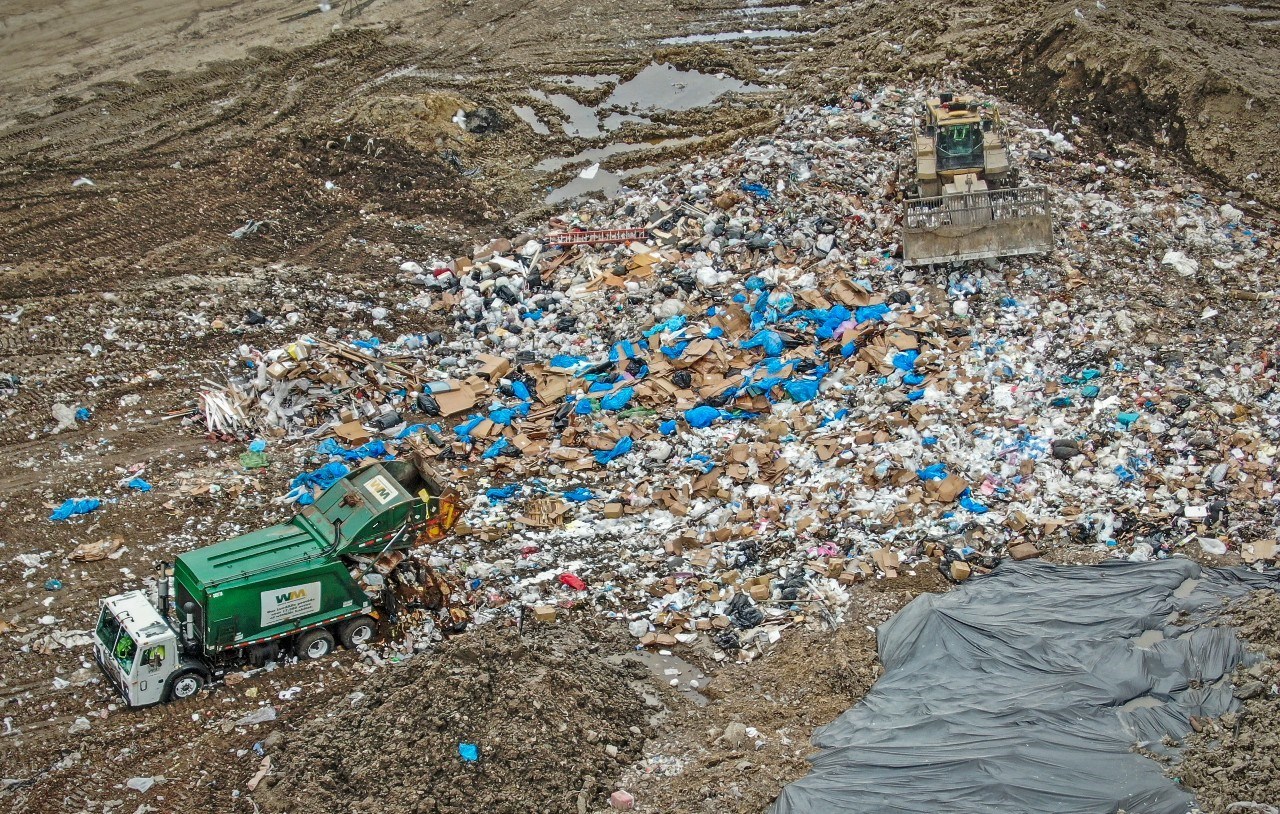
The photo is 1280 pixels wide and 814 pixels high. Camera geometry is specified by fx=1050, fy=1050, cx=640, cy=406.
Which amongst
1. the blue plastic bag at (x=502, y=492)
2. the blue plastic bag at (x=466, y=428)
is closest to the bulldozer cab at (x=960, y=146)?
the blue plastic bag at (x=466, y=428)

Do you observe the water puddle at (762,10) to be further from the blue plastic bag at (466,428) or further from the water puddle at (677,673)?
the water puddle at (677,673)

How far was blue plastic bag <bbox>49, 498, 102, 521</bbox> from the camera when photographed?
33.9 ft

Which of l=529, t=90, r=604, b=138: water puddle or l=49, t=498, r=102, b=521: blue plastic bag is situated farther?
l=529, t=90, r=604, b=138: water puddle

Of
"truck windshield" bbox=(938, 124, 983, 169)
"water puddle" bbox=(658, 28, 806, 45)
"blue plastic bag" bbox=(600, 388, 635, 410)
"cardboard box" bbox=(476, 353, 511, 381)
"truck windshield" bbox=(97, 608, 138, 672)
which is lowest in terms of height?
"truck windshield" bbox=(97, 608, 138, 672)

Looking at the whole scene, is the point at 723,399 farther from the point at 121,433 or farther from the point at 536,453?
the point at 121,433

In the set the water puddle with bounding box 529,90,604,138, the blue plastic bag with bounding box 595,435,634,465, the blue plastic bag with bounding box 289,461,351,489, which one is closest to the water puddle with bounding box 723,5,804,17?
the water puddle with bounding box 529,90,604,138

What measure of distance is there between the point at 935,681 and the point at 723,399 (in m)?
4.33

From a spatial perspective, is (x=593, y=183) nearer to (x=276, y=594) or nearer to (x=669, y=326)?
(x=669, y=326)

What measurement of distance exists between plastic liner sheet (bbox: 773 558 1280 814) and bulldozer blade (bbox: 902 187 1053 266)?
4590mm

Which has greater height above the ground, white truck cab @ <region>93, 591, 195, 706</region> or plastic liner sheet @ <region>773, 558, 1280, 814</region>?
white truck cab @ <region>93, 591, 195, 706</region>

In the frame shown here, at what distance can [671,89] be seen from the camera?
58.5 feet

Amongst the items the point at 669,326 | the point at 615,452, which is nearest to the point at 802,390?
the point at 669,326

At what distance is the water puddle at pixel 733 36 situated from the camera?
18828mm

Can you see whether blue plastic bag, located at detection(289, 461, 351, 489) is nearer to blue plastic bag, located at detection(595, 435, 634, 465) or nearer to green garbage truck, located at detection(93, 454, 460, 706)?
green garbage truck, located at detection(93, 454, 460, 706)
